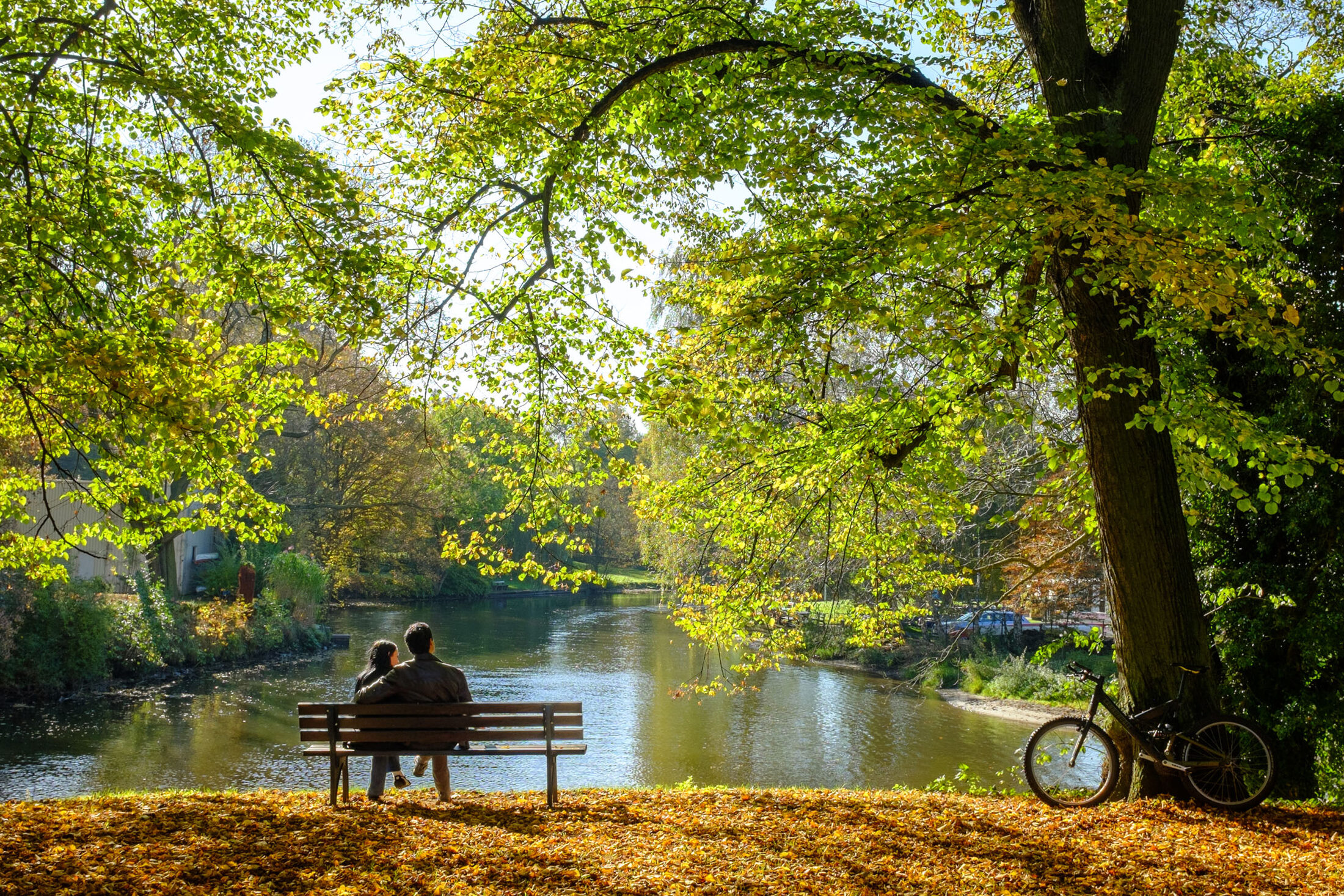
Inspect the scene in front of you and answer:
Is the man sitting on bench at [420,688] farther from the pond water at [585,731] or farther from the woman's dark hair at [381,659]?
the pond water at [585,731]

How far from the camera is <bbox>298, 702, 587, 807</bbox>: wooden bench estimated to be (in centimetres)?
643

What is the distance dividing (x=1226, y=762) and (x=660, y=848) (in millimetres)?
3729

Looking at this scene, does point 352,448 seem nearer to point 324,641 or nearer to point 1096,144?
point 324,641

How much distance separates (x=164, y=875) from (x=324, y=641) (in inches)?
910

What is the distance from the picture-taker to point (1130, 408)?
6.61 meters

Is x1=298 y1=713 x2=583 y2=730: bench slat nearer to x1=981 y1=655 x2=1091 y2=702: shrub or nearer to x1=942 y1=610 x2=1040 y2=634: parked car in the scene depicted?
x1=981 y1=655 x2=1091 y2=702: shrub

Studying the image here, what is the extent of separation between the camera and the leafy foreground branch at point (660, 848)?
15.4 feet

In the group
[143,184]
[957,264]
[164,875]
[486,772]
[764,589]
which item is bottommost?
[486,772]

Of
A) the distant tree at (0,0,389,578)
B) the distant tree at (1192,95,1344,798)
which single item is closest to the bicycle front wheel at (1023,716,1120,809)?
the distant tree at (1192,95,1344,798)

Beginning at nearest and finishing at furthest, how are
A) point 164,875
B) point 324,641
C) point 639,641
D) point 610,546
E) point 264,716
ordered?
1. point 164,875
2. point 264,716
3. point 324,641
4. point 639,641
5. point 610,546

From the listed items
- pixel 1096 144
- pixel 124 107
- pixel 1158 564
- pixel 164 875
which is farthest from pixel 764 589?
pixel 124 107

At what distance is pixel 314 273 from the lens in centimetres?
637

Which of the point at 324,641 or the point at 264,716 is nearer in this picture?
the point at 264,716

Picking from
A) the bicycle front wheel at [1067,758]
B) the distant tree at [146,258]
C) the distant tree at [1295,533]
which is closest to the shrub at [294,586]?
the distant tree at [146,258]
